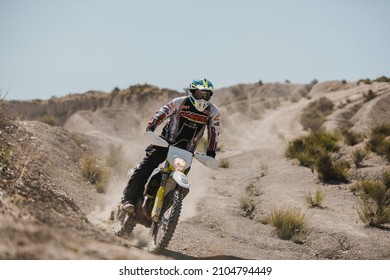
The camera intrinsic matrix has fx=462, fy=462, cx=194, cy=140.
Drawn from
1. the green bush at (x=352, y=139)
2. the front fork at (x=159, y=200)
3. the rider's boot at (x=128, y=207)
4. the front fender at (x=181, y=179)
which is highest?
the green bush at (x=352, y=139)

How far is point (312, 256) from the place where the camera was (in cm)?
744

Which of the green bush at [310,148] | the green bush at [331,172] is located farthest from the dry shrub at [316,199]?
the green bush at [310,148]

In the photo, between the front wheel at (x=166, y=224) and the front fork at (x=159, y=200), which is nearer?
the front wheel at (x=166, y=224)

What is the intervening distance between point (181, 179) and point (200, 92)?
140 centimetres

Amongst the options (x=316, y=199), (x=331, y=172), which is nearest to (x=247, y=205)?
(x=316, y=199)

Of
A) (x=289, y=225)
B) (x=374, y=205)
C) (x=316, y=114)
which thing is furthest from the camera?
(x=316, y=114)

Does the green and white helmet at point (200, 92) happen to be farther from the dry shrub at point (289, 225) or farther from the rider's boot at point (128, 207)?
the dry shrub at point (289, 225)

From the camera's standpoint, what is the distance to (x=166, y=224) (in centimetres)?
596

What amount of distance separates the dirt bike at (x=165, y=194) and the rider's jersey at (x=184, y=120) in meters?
0.43

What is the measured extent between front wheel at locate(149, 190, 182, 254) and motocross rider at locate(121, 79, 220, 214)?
60cm

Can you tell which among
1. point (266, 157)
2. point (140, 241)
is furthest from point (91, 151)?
point (140, 241)

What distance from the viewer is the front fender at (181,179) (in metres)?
5.88

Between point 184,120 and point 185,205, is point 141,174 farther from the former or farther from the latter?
point 185,205
